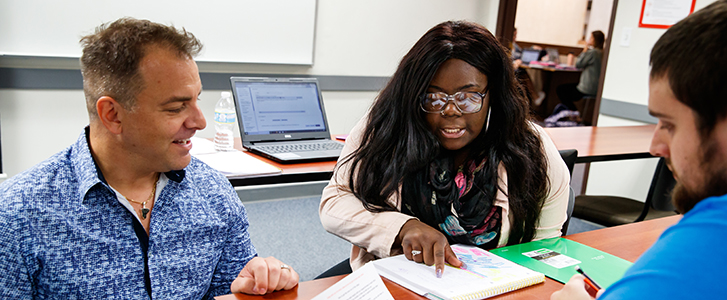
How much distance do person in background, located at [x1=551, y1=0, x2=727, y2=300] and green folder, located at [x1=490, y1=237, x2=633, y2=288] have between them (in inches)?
Answer: 23.3

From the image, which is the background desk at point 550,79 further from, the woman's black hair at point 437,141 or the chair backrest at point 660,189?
the woman's black hair at point 437,141

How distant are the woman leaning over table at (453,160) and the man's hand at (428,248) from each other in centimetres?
15

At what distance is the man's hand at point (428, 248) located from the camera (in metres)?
1.18

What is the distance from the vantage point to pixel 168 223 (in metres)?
1.17

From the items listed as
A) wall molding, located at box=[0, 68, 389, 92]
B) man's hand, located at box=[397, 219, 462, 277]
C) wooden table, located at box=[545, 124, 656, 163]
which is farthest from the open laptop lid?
man's hand, located at box=[397, 219, 462, 277]

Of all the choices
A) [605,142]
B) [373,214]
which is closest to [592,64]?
[605,142]

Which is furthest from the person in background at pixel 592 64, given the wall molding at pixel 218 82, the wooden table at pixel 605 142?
the wooden table at pixel 605 142

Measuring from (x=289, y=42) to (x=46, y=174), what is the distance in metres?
2.79

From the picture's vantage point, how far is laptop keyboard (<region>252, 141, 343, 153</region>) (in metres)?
2.35

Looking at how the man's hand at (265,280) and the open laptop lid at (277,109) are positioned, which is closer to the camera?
the man's hand at (265,280)

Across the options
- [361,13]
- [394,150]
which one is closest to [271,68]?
[361,13]

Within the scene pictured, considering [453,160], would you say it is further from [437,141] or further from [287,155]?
[287,155]

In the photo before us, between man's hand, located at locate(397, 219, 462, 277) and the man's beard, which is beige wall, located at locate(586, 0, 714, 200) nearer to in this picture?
man's hand, located at locate(397, 219, 462, 277)

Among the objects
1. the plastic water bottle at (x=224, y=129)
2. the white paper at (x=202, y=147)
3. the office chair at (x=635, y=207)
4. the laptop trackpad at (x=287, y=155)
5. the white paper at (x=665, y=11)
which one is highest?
the white paper at (x=665, y=11)
